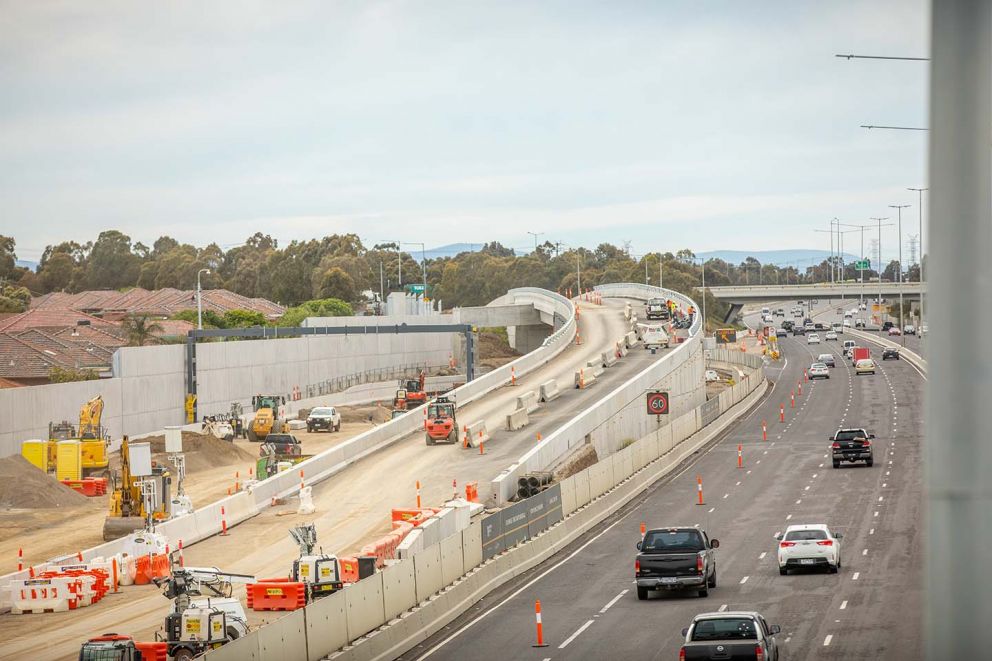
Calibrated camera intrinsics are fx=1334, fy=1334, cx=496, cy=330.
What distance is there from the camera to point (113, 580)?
35781 millimetres

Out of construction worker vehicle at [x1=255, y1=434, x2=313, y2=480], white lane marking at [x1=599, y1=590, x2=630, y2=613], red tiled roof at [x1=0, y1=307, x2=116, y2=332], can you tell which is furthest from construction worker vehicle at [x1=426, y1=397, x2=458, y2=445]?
red tiled roof at [x1=0, y1=307, x2=116, y2=332]

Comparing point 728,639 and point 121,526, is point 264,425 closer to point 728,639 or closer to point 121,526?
point 121,526

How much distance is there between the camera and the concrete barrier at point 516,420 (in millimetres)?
62494

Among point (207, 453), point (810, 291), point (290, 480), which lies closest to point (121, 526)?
point (290, 480)

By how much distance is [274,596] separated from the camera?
3102 centimetres

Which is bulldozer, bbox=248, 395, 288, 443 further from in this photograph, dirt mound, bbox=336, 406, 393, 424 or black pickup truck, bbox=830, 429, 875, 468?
black pickup truck, bbox=830, 429, 875, 468

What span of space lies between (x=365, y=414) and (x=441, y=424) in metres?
35.3

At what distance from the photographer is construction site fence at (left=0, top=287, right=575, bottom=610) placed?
41.4 metres

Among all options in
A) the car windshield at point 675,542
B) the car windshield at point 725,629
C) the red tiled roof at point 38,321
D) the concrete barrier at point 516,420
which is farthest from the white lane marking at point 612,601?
the red tiled roof at point 38,321

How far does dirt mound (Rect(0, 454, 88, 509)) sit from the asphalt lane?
23468 mm

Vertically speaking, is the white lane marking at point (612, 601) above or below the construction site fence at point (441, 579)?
below

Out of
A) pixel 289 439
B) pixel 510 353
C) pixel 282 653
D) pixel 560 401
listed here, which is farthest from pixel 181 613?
pixel 510 353

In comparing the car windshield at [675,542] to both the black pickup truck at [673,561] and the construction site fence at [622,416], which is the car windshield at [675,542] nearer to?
the black pickup truck at [673,561]

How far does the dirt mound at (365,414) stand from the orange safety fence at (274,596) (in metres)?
60.1
